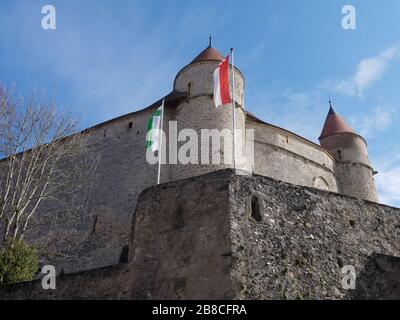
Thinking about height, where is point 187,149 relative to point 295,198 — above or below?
above

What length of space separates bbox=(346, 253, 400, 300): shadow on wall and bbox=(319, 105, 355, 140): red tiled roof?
2157cm

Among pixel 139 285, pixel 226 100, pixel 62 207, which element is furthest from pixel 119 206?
pixel 139 285

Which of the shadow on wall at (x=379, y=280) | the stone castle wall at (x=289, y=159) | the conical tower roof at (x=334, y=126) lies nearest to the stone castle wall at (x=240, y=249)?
the shadow on wall at (x=379, y=280)

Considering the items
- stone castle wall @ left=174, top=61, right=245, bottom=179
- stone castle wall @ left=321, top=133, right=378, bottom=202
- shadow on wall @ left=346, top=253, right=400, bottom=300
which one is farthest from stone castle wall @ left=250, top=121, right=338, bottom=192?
shadow on wall @ left=346, top=253, right=400, bottom=300

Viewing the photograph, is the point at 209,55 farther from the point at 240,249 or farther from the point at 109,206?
the point at 240,249

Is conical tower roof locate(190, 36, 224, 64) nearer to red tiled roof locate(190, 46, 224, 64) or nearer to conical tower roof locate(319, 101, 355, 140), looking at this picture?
red tiled roof locate(190, 46, 224, 64)

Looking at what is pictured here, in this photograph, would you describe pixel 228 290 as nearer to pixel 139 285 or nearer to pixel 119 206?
pixel 139 285

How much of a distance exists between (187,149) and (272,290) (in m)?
10.2

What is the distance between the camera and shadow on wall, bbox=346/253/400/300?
9.38 metres

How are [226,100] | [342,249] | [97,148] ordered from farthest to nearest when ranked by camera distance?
1. [97,148]
2. [226,100]
3. [342,249]

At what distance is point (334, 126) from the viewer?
31219mm

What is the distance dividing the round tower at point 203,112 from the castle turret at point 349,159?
35.5 ft

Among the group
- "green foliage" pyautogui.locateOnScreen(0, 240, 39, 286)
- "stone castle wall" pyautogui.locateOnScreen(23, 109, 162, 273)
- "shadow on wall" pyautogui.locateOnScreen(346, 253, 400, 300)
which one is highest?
"stone castle wall" pyautogui.locateOnScreen(23, 109, 162, 273)

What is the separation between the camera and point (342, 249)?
980cm
